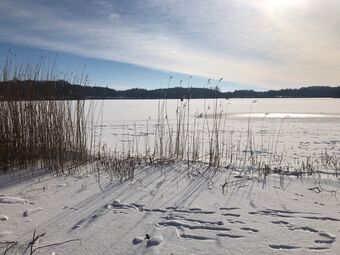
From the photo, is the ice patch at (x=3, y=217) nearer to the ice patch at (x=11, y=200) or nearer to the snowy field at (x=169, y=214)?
the snowy field at (x=169, y=214)

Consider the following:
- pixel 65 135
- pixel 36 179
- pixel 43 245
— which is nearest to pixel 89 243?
pixel 43 245

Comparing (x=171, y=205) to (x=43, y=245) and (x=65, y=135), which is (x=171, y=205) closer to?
(x=43, y=245)

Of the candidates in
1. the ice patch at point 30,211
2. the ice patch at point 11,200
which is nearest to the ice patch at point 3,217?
the ice patch at point 30,211

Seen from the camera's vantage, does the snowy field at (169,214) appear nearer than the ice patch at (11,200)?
Yes

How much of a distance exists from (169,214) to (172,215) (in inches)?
1.2

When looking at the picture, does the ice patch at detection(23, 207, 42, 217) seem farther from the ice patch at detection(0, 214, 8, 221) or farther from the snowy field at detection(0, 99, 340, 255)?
the ice patch at detection(0, 214, 8, 221)

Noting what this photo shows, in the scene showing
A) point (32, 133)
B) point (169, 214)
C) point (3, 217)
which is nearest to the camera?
point (3, 217)

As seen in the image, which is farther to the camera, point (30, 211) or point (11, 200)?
point (11, 200)

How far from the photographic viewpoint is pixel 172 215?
2297 mm

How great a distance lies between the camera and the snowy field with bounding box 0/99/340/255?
182cm

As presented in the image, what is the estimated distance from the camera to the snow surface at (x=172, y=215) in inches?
71.9

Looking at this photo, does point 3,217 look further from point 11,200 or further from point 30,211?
point 11,200

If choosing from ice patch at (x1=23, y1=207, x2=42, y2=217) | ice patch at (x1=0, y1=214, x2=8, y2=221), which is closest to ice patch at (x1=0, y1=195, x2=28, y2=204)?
ice patch at (x1=23, y1=207, x2=42, y2=217)

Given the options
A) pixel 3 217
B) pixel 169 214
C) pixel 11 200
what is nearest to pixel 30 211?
pixel 3 217
